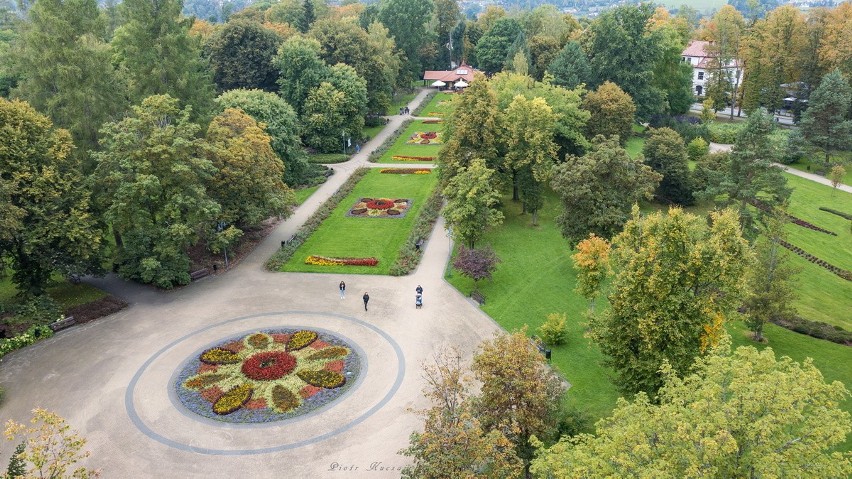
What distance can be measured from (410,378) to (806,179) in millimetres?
48860

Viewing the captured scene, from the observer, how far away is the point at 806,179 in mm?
58250

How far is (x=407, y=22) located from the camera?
96562 mm

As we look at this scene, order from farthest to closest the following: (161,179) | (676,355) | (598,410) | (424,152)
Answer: (424,152), (161,179), (598,410), (676,355)

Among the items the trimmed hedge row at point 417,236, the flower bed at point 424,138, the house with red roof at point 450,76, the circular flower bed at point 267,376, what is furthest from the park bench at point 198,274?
the house with red roof at point 450,76

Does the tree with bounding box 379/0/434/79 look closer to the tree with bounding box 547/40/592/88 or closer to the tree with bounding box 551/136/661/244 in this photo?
the tree with bounding box 547/40/592/88

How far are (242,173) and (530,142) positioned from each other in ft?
68.9

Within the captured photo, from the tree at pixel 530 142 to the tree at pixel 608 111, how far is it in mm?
12179

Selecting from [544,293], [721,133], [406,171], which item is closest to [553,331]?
[544,293]

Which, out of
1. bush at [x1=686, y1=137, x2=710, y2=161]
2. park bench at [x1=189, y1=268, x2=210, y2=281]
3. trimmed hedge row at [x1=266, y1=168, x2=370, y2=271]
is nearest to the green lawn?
trimmed hedge row at [x1=266, y1=168, x2=370, y2=271]

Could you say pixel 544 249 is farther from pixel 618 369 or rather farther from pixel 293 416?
pixel 293 416

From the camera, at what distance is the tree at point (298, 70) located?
214 feet

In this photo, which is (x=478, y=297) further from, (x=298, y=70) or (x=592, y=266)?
(x=298, y=70)

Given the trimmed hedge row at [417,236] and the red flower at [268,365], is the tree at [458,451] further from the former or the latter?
the trimmed hedge row at [417,236]

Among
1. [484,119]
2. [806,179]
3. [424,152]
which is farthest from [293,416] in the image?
[806,179]
